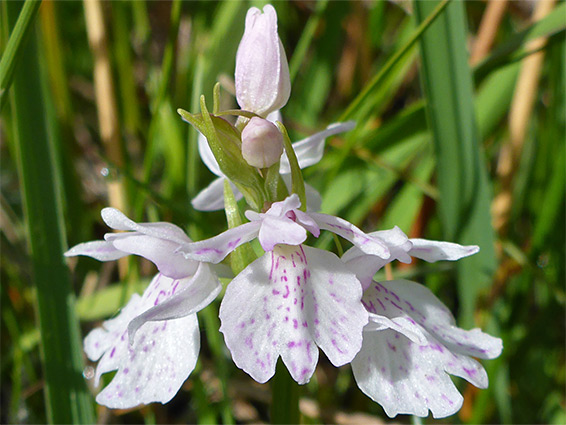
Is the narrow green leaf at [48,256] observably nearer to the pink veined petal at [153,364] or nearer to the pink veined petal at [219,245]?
the pink veined petal at [153,364]

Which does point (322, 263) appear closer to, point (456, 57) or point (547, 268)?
point (456, 57)

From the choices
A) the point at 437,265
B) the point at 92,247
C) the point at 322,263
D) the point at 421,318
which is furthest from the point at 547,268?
the point at 92,247

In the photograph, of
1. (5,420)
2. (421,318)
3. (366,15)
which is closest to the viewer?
(421,318)

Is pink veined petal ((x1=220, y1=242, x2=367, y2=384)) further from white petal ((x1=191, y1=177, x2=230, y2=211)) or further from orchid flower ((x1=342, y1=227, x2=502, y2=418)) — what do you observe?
white petal ((x1=191, y1=177, x2=230, y2=211))

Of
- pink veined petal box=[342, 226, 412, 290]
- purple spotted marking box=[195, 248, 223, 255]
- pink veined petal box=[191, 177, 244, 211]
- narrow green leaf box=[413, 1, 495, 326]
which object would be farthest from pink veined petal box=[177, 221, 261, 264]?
narrow green leaf box=[413, 1, 495, 326]

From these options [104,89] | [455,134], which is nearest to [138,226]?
[455,134]

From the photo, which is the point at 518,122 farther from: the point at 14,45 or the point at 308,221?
the point at 14,45

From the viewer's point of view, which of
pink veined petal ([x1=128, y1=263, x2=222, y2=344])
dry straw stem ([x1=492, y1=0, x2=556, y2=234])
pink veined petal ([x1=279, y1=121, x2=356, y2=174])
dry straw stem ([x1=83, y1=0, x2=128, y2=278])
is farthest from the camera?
dry straw stem ([x1=83, y1=0, x2=128, y2=278])

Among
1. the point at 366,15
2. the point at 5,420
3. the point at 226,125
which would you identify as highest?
the point at 366,15

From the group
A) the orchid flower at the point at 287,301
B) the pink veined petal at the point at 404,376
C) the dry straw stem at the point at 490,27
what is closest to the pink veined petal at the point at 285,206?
the orchid flower at the point at 287,301
